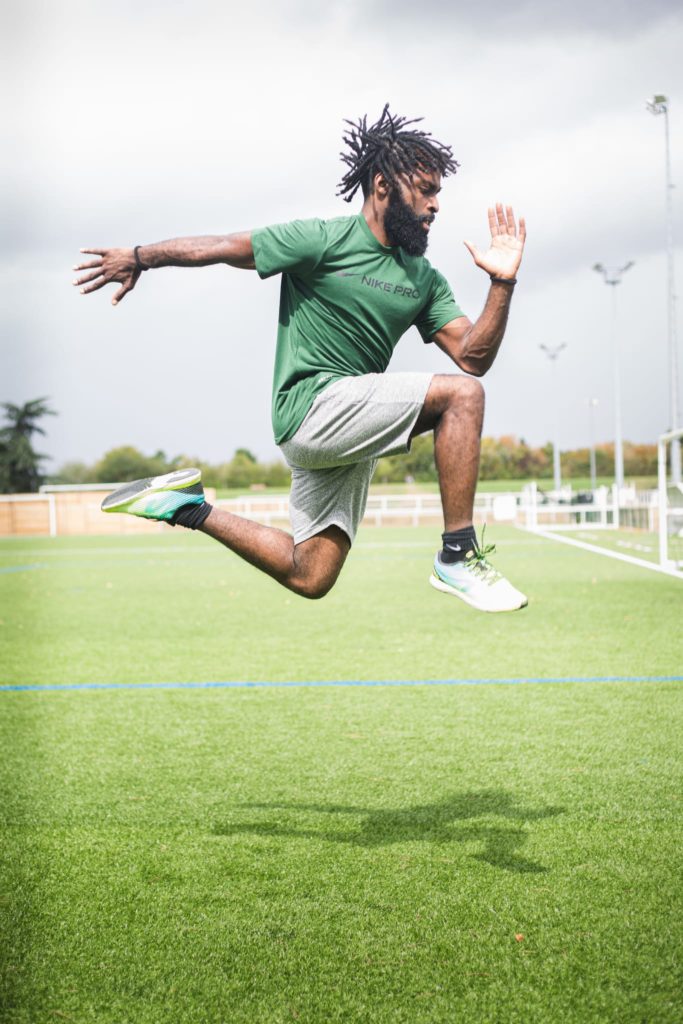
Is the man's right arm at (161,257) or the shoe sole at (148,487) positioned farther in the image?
the shoe sole at (148,487)

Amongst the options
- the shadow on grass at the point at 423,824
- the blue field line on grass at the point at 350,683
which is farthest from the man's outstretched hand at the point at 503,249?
the blue field line on grass at the point at 350,683

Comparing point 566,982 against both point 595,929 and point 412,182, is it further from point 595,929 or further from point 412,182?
point 412,182

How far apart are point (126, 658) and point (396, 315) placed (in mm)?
5986

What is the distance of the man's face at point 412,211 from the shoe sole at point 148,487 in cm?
127

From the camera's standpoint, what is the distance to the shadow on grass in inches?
162

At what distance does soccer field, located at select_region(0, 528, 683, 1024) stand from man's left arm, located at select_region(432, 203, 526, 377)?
6.25 feet

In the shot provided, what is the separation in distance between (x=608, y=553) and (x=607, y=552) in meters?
0.33

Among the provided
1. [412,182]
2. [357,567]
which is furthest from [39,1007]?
[357,567]

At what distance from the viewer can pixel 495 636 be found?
1011 centimetres

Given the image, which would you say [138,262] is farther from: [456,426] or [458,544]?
[458,544]

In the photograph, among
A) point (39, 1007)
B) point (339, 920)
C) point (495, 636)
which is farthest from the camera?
point (495, 636)

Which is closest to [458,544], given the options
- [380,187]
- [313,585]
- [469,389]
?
[469,389]

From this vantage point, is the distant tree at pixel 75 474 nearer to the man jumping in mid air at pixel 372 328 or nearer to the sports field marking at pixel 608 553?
the sports field marking at pixel 608 553

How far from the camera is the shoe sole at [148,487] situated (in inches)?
169
